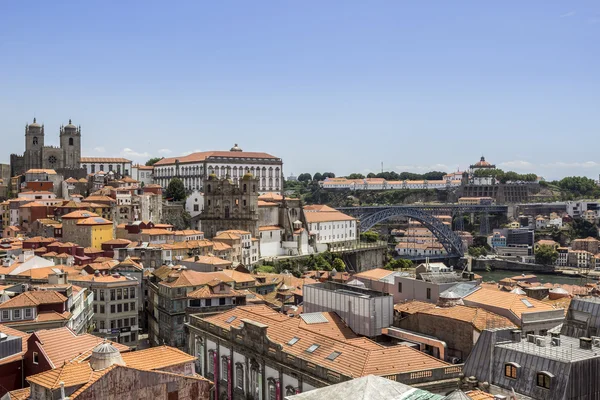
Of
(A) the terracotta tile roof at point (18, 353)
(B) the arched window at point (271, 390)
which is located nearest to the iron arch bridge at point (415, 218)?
(B) the arched window at point (271, 390)

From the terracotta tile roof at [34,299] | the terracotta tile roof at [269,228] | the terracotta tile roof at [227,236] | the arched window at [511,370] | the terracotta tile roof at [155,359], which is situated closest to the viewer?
the terracotta tile roof at [155,359]

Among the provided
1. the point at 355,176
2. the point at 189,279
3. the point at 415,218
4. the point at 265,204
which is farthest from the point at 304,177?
the point at 189,279

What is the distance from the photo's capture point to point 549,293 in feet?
106

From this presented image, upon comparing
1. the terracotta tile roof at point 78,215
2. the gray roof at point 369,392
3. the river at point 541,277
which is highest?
the terracotta tile roof at point 78,215

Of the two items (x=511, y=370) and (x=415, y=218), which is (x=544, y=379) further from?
(x=415, y=218)

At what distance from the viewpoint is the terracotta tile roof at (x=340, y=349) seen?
16.2 meters

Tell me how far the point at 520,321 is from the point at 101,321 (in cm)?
2114

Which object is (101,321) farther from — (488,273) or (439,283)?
(488,273)

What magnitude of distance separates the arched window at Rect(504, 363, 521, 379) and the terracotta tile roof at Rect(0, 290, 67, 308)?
17.3 m

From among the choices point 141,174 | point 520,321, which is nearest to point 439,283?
point 520,321

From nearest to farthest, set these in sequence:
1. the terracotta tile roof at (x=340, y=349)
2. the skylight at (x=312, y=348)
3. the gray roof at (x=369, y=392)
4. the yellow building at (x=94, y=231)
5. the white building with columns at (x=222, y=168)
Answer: the gray roof at (x=369, y=392), the terracotta tile roof at (x=340, y=349), the skylight at (x=312, y=348), the yellow building at (x=94, y=231), the white building with columns at (x=222, y=168)

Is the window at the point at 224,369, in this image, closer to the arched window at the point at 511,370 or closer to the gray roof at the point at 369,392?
the arched window at the point at 511,370

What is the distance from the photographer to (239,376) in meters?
20.5

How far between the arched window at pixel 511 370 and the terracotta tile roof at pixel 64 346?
9.34 meters
